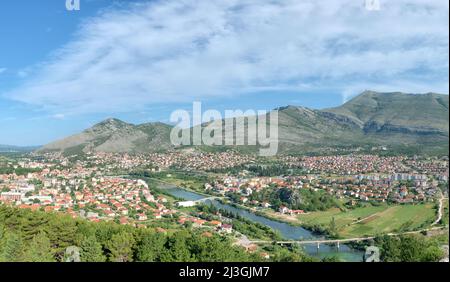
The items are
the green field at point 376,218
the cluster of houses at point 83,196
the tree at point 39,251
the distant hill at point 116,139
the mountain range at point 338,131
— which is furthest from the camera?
the mountain range at point 338,131

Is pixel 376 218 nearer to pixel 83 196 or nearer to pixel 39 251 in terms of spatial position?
pixel 83 196

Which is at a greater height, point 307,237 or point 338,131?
point 338,131

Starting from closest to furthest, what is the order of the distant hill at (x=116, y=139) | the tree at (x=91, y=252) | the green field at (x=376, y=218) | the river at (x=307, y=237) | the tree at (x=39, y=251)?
the tree at (x=39, y=251) → the tree at (x=91, y=252) → the river at (x=307, y=237) → the green field at (x=376, y=218) → the distant hill at (x=116, y=139)

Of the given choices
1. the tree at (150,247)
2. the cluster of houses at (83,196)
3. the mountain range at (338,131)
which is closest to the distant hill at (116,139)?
the mountain range at (338,131)

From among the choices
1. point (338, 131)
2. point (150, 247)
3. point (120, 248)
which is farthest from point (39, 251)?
point (338, 131)

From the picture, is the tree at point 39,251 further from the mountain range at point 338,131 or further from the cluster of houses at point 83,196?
the mountain range at point 338,131

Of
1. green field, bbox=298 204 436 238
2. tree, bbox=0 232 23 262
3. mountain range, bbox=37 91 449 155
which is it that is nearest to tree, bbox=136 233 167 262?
tree, bbox=0 232 23 262
